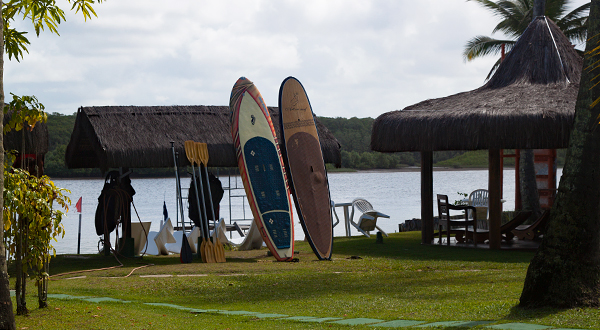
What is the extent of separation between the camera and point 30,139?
1070cm

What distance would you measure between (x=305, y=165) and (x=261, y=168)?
79 centimetres

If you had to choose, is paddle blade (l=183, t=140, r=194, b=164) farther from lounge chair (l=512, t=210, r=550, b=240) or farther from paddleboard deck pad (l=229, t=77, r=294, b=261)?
lounge chair (l=512, t=210, r=550, b=240)

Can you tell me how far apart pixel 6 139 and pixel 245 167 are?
3.78m

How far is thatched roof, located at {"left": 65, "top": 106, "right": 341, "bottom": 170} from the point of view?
11.3 metres

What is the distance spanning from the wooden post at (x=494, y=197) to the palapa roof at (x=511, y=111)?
0.44 m

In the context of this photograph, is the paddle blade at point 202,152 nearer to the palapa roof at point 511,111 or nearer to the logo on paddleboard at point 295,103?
the logo on paddleboard at point 295,103

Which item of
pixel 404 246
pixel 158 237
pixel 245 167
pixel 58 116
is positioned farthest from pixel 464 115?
pixel 58 116

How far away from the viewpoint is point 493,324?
509 cm

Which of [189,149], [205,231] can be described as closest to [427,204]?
[205,231]

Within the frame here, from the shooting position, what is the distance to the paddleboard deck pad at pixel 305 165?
11367 millimetres

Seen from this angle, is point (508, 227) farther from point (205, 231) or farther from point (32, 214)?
point (32, 214)

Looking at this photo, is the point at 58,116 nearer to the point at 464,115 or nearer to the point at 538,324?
the point at 464,115

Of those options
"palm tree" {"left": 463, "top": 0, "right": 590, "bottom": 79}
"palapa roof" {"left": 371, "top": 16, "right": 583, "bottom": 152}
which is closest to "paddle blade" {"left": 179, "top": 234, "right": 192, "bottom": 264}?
"palapa roof" {"left": 371, "top": 16, "right": 583, "bottom": 152}

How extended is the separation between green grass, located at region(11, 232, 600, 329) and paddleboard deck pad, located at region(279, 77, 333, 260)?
54 centimetres
